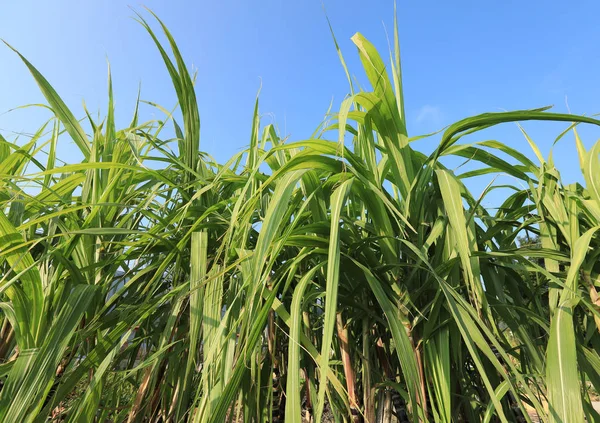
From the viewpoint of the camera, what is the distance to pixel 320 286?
0.62 m

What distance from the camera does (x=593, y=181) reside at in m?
0.61

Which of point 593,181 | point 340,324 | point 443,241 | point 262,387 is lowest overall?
point 262,387

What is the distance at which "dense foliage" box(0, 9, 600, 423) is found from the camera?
0.45 m

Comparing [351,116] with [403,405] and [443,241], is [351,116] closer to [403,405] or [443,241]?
[443,241]

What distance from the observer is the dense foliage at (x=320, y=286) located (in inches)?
17.8

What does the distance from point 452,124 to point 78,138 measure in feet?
2.12

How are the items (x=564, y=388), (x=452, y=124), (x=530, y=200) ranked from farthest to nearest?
(x=530, y=200)
(x=452, y=124)
(x=564, y=388)

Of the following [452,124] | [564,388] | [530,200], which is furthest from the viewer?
[530,200]

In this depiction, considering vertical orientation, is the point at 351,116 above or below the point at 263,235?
above

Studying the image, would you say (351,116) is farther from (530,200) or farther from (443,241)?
(530,200)

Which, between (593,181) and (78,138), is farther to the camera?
(78,138)

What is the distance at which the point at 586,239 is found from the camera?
0.52 metres

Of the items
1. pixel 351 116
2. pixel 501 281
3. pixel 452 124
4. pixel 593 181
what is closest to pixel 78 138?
pixel 351 116

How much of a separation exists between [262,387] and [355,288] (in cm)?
22
